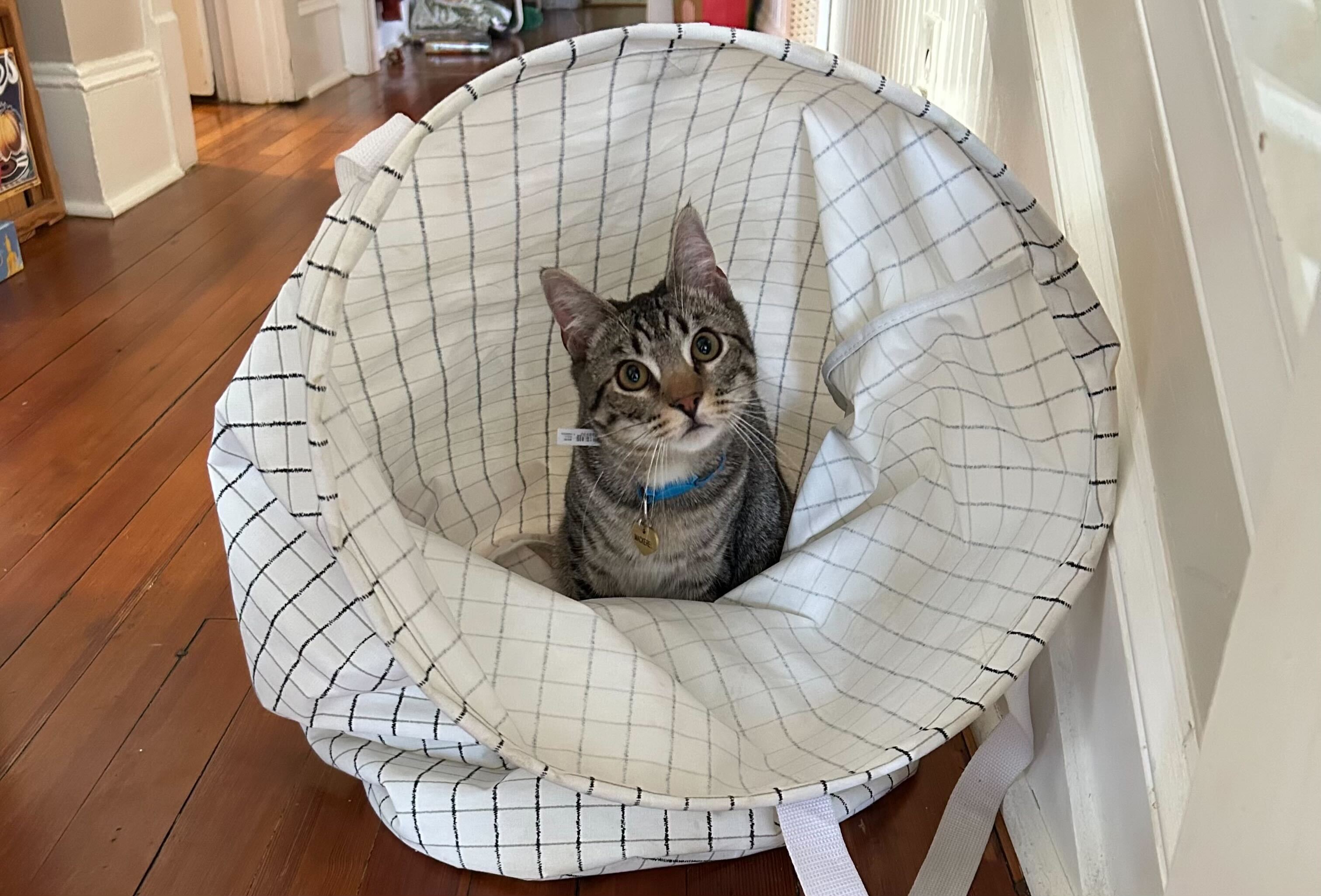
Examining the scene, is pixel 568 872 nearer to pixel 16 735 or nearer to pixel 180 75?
pixel 16 735

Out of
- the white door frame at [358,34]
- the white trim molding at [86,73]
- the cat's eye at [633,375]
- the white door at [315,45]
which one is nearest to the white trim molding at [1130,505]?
the cat's eye at [633,375]

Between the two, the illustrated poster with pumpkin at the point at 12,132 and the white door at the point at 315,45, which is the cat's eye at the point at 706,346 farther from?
the white door at the point at 315,45

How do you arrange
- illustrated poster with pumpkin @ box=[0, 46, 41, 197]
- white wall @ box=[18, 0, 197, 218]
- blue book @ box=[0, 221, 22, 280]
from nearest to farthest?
blue book @ box=[0, 221, 22, 280], illustrated poster with pumpkin @ box=[0, 46, 41, 197], white wall @ box=[18, 0, 197, 218]

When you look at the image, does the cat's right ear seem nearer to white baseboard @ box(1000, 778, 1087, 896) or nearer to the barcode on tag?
the barcode on tag

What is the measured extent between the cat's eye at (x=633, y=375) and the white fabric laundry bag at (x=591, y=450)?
0.68 feet

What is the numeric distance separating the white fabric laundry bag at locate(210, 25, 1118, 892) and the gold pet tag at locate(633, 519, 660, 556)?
0.07 metres

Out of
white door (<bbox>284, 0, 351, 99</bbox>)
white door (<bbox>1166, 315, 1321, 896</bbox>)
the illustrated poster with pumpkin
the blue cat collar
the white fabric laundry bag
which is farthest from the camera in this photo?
white door (<bbox>284, 0, 351, 99</bbox>)

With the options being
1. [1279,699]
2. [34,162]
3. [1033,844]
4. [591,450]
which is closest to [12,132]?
[34,162]

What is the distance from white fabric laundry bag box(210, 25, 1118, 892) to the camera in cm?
88

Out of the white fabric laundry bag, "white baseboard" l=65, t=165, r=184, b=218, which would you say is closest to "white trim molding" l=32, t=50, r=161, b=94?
"white baseboard" l=65, t=165, r=184, b=218

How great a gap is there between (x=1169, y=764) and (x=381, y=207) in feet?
2.47

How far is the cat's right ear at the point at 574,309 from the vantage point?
3.84ft

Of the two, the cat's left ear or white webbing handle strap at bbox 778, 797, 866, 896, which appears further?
the cat's left ear

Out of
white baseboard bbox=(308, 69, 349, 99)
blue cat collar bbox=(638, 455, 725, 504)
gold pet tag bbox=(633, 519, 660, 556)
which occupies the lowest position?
white baseboard bbox=(308, 69, 349, 99)
